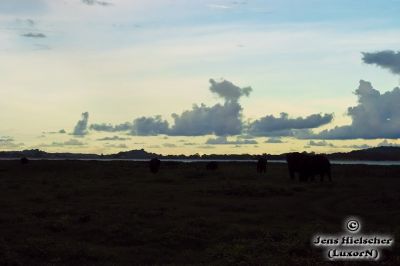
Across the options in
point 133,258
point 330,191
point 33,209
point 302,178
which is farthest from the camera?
point 302,178

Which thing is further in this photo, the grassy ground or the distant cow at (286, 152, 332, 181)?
the distant cow at (286, 152, 332, 181)

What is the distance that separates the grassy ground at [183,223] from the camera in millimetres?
17266

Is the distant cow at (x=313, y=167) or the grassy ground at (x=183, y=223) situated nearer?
the grassy ground at (x=183, y=223)

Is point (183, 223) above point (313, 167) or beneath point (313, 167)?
beneath

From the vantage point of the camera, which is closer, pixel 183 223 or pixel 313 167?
pixel 183 223

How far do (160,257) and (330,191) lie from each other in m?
22.9

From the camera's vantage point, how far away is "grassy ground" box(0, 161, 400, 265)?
56.6 ft

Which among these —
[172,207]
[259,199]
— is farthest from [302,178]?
[172,207]

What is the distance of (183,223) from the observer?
23.4 m

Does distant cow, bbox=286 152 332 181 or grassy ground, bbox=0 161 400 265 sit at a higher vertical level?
distant cow, bbox=286 152 332 181

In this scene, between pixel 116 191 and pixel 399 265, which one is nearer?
pixel 399 265

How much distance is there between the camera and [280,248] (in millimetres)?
17578

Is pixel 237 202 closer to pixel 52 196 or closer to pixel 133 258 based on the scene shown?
pixel 52 196

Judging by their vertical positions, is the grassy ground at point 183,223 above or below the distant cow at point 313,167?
below
